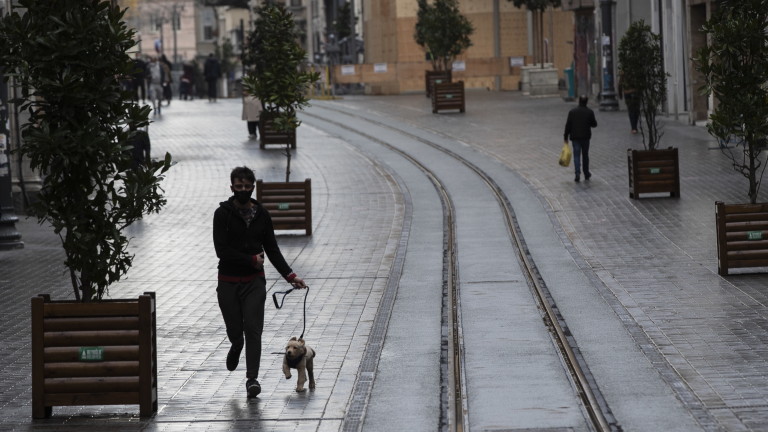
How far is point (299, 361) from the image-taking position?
1100 centimetres

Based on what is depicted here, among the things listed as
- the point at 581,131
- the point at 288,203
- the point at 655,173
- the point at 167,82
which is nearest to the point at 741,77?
the point at 655,173

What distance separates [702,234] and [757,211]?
10.4ft

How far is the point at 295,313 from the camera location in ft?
48.9

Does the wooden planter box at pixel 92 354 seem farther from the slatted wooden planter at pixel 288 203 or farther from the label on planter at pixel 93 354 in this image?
the slatted wooden planter at pixel 288 203

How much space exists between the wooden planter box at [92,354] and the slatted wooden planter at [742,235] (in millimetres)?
8019

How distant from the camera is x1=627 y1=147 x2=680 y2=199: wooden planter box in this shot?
23625mm

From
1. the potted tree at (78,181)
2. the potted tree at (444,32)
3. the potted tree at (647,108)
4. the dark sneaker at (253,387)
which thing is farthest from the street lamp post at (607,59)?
the potted tree at (78,181)

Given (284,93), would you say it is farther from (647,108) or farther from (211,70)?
(211,70)

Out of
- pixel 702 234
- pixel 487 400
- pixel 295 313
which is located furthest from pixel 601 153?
pixel 487 400

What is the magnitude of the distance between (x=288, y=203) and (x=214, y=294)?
17.2 ft

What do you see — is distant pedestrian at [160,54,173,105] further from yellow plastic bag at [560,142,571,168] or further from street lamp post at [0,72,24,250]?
street lamp post at [0,72,24,250]

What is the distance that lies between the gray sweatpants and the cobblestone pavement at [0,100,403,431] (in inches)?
12.9

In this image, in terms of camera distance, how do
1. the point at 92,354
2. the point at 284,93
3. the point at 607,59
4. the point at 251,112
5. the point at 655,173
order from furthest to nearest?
the point at 607,59
the point at 251,112
the point at 284,93
the point at 655,173
the point at 92,354

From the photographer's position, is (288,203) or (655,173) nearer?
(288,203)
